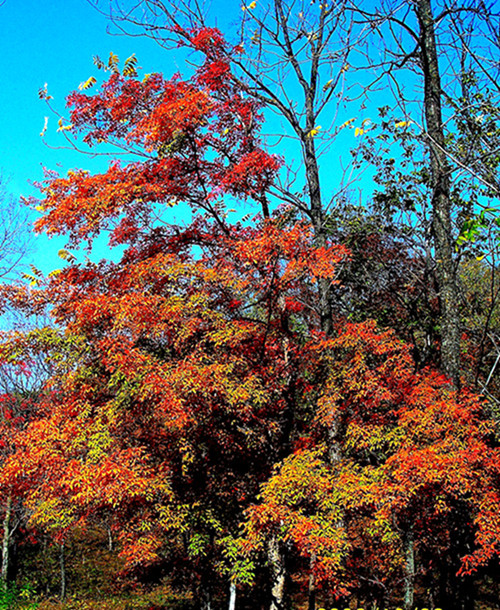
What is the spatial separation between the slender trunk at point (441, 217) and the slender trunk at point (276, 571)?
13.9 ft

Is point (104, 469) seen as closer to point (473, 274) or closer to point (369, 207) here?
point (369, 207)

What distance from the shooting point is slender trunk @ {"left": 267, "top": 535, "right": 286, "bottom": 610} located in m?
8.19

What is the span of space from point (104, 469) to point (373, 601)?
7417 millimetres

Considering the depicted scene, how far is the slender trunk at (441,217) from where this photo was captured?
9.30 meters

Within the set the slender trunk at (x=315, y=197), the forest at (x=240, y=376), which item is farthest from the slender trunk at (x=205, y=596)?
the slender trunk at (x=315, y=197)

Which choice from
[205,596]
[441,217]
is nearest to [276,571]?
[205,596]

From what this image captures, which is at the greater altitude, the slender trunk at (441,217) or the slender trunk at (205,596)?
the slender trunk at (441,217)

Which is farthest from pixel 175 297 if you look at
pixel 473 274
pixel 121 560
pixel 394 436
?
pixel 121 560

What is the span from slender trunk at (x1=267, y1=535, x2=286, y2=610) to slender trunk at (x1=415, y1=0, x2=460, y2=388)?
4250mm

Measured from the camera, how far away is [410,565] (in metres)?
8.24

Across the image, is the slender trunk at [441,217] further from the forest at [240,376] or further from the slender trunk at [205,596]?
the slender trunk at [205,596]

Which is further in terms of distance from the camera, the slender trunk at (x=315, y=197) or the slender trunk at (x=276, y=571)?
the slender trunk at (x=315, y=197)

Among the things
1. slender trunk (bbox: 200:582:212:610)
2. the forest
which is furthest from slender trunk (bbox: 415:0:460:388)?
slender trunk (bbox: 200:582:212:610)

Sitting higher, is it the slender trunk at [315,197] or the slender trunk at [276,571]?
the slender trunk at [315,197]
